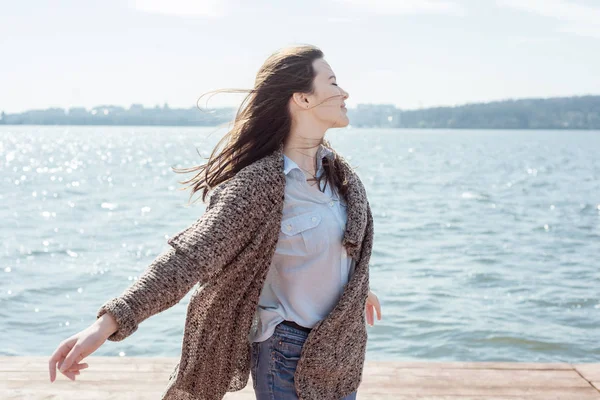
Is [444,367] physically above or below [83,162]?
above

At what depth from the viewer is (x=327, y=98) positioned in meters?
2.39

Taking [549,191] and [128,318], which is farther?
[549,191]

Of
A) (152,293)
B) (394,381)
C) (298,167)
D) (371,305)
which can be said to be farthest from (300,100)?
(394,381)

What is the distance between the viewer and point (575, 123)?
9669cm

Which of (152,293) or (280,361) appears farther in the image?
(280,361)

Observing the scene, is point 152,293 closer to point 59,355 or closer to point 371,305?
point 59,355

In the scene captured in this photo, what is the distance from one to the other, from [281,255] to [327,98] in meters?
0.47

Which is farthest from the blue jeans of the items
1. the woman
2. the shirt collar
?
the shirt collar

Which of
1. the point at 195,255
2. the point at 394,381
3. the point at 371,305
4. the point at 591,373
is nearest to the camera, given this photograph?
the point at 195,255

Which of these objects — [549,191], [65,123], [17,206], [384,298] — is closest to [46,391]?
[384,298]

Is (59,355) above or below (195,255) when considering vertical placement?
below

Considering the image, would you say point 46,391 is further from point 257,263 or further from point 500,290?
point 500,290

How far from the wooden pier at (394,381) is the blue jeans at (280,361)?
1424mm

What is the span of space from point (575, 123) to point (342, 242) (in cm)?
9999
